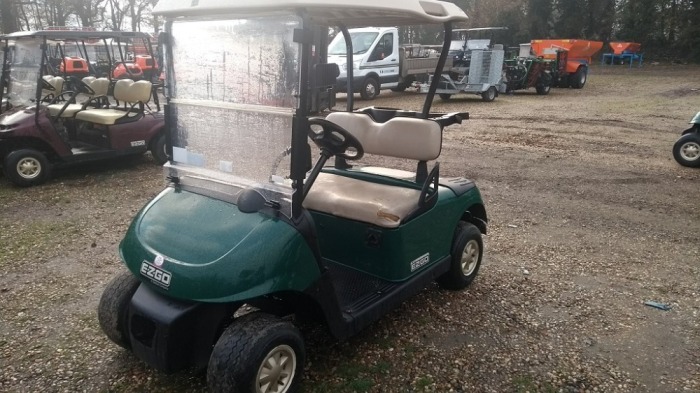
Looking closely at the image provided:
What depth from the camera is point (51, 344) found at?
9.24 feet

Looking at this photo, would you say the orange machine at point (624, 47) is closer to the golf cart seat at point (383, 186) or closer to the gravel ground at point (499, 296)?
the gravel ground at point (499, 296)

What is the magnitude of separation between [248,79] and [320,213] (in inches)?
36.5

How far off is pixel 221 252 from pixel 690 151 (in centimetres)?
694

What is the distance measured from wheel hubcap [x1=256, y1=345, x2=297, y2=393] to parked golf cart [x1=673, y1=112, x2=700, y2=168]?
6.65m

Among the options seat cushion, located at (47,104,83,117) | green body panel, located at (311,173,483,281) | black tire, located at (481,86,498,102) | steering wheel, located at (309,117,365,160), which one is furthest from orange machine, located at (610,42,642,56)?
steering wheel, located at (309,117,365,160)

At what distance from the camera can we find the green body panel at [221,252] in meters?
2.07

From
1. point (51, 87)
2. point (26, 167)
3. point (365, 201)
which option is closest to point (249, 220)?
point (365, 201)

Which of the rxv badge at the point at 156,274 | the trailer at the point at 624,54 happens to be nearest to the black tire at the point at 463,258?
the rxv badge at the point at 156,274

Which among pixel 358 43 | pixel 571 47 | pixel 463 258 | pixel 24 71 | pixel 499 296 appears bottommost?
pixel 499 296

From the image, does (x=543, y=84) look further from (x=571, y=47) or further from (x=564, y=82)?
(x=571, y=47)

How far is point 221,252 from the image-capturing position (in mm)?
2117

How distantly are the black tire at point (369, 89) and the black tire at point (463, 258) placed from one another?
35.7 ft

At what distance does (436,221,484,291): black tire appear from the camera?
10.9 feet

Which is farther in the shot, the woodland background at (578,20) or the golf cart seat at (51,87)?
the woodland background at (578,20)
